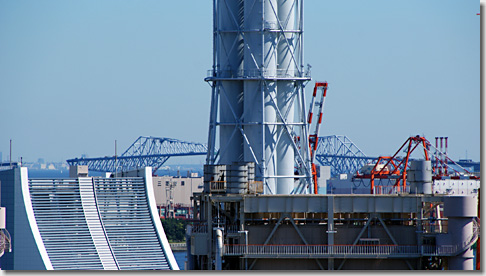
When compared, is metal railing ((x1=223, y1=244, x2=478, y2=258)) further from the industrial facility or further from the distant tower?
the distant tower

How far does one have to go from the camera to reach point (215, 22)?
204 ft

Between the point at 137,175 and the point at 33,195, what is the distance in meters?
17.3

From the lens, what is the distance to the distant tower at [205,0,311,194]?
200 ft

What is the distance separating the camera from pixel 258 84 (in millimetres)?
61094

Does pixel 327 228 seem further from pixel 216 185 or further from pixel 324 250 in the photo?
pixel 216 185

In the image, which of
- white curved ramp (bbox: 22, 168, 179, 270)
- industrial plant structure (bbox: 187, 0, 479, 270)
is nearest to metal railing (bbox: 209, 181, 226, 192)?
industrial plant structure (bbox: 187, 0, 479, 270)

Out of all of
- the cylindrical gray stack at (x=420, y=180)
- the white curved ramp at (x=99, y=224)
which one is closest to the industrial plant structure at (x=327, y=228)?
the cylindrical gray stack at (x=420, y=180)

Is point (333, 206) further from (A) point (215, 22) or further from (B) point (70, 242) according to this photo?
(B) point (70, 242)

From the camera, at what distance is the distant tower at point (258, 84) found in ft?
200

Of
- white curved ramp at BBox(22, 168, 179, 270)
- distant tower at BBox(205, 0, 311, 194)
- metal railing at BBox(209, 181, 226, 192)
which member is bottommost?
white curved ramp at BBox(22, 168, 179, 270)

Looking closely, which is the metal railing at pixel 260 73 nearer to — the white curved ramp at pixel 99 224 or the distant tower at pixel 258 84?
the distant tower at pixel 258 84

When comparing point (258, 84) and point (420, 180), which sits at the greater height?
point (258, 84)

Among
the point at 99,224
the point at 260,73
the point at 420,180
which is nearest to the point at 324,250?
the point at 420,180

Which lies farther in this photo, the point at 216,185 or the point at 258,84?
the point at 258,84
